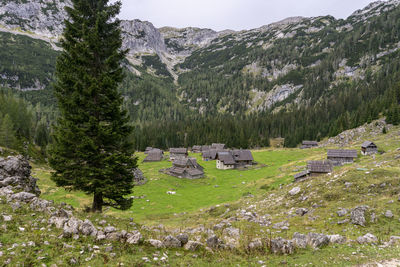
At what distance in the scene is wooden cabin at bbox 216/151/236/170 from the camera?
82312mm

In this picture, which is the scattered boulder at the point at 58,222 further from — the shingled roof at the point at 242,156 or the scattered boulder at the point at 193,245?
the shingled roof at the point at 242,156

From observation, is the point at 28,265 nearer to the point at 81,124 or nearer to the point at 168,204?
the point at 81,124

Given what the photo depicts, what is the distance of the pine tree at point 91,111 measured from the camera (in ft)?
51.1

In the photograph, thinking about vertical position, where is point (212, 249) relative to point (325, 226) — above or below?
above

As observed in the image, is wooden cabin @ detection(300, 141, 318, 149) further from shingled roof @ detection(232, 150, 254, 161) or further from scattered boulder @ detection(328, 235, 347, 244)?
scattered boulder @ detection(328, 235, 347, 244)

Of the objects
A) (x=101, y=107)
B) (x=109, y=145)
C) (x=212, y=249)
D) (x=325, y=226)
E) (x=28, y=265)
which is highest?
(x=101, y=107)

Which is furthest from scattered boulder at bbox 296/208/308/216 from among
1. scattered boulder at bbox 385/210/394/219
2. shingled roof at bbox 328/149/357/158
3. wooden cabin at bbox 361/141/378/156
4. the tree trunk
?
wooden cabin at bbox 361/141/378/156

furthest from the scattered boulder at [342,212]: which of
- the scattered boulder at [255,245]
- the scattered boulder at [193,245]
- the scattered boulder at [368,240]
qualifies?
the scattered boulder at [193,245]

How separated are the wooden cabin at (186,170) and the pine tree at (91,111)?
161 feet

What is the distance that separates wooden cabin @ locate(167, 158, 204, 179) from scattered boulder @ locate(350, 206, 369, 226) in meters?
52.6

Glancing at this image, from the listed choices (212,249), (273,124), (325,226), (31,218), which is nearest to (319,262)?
(212,249)

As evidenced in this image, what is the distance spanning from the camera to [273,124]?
158 meters

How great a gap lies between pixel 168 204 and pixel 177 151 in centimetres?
6633

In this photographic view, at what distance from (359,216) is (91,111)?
21238 millimetres
